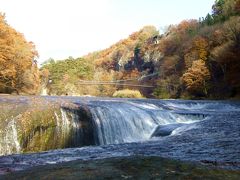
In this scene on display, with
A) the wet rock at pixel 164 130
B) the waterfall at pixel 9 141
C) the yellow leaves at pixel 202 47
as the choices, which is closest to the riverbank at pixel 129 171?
the waterfall at pixel 9 141

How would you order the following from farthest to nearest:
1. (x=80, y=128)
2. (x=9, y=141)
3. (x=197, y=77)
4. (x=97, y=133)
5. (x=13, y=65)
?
(x=197, y=77) → (x=13, y=65) → (x=97, y=133) → (x=80, y=128) → (x=9, y=141)

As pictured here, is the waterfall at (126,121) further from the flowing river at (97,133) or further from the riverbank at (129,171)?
the riverbank at (129,171)

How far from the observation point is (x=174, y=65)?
67.6m

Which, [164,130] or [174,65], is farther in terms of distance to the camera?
[174,65]

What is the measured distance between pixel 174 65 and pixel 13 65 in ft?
100

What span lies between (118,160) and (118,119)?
12.3 metres

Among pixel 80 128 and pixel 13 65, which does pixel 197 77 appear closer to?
pixel 13 65

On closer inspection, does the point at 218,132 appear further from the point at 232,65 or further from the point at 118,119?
the point at 232,65

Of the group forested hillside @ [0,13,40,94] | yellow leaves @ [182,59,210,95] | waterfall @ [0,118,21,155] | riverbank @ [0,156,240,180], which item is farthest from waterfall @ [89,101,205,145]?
yellow leaves @ [182,59,210,95]

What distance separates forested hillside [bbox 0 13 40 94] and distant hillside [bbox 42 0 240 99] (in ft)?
71.0

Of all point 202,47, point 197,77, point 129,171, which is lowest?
point 129,171

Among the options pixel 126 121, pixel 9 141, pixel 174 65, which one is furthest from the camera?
pixel 174 65

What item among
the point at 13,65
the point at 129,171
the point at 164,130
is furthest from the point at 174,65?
the point at 129,171

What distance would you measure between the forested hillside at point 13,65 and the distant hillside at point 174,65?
21.6 meters
